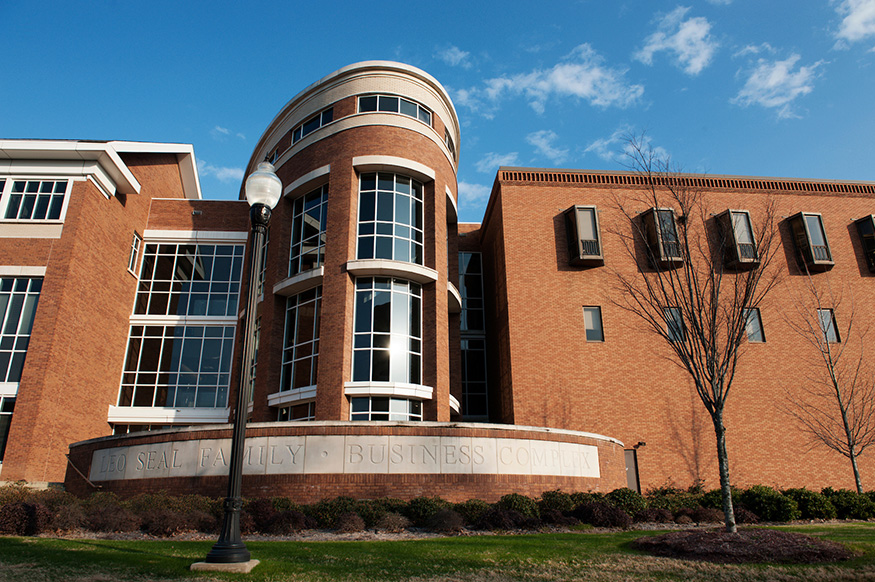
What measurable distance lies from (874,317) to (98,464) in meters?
33.4

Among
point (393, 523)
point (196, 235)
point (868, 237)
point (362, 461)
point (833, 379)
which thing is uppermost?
point (196, 235)

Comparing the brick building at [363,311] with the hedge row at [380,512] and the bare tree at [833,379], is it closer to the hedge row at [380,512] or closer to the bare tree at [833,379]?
the bare tree at [833,379]

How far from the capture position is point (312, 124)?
87.5 ft

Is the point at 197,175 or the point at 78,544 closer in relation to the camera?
the point at 78,544

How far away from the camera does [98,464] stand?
19016mm

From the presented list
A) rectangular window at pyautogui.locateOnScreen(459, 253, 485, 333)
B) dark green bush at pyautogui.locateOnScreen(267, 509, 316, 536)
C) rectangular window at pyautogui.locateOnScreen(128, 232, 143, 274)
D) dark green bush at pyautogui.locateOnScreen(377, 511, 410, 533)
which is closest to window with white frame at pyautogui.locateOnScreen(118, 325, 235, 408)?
rectangular window at pyautogui.locateOnScreen(128, 232, 143, 274)

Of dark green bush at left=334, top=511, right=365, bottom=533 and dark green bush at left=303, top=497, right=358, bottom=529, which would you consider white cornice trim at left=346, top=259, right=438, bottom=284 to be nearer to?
dark green bush at left=303, top=497, right=358, bottom=529

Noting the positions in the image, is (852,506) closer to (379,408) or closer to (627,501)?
(627,501)

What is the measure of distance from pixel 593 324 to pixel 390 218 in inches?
408

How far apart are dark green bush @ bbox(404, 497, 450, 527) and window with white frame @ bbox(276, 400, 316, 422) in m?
8.54

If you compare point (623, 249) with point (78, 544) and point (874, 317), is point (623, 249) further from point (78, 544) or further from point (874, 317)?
point (78, 544)

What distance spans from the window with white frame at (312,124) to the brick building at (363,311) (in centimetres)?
10

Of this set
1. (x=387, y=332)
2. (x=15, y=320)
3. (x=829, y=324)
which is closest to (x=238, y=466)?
(x=387, y=332)

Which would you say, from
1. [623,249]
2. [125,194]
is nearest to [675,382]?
[623,249]
